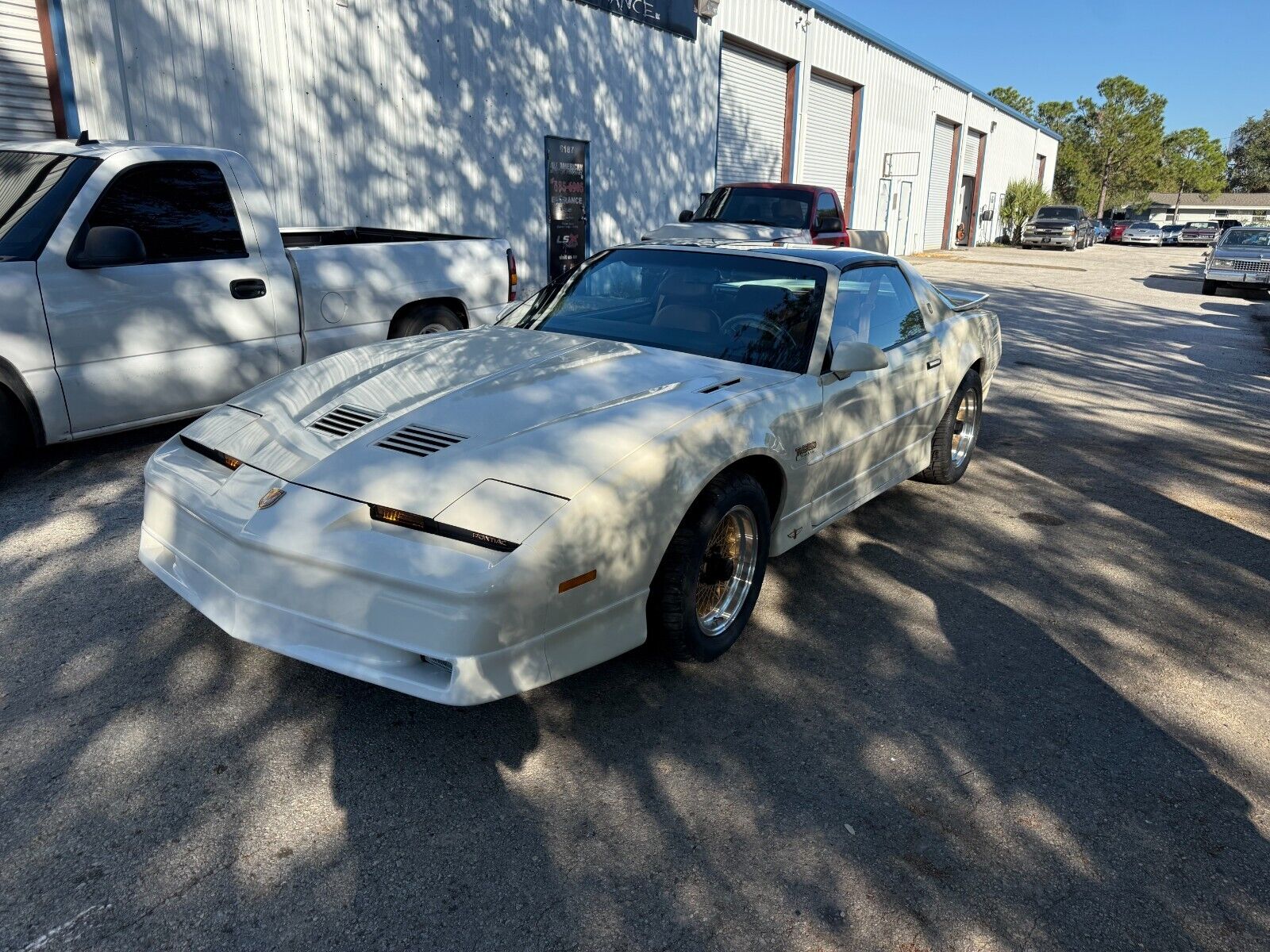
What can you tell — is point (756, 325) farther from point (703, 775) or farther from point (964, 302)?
point (964, 302)

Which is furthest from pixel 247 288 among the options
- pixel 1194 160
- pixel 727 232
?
pixel 1194 160

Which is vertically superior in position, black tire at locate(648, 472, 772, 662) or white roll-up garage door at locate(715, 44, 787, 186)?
white roll-up garage door at locate(715, 44, 787, 186)

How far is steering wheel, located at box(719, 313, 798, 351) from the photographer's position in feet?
13.1

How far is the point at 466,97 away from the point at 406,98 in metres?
1.14

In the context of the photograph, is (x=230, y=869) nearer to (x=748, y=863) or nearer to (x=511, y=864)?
(x=511, y=864)

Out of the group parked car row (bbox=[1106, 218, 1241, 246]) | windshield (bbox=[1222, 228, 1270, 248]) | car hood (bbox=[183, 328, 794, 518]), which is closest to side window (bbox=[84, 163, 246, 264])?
car hood (bbox=[183, 328, 794, 518])

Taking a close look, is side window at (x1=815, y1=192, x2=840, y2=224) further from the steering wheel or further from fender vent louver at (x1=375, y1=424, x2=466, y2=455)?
fender vent louver at (x1=375, y1=424, x2=466, y2=455)

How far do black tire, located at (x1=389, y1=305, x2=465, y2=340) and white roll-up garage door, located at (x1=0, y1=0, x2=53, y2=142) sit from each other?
4611 mm

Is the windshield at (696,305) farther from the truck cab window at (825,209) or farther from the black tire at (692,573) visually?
the truck cab window at (825,209)

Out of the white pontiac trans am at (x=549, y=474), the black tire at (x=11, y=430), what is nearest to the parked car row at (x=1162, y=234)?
the white pontiac trans am at (x=549, y=474)

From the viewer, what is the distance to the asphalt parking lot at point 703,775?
2.28 meters

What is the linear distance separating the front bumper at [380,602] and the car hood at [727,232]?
964 cm

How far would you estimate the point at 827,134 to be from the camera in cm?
2538

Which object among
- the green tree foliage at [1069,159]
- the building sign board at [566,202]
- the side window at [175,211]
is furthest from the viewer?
the green tree foliage at [1069,159]
